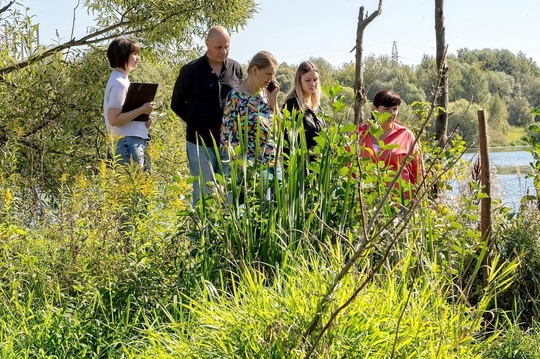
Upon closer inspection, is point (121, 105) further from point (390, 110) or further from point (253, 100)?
point (390, 110)

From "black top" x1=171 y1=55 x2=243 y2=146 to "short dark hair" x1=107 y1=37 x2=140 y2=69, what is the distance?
451 millimetres

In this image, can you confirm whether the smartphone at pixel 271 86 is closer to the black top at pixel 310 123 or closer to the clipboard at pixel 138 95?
the black top at pixel 310 123

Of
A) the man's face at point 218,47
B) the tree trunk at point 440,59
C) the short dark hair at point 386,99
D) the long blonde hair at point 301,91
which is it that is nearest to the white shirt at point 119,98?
the man's face at point 218,47

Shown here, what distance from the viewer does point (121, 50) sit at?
18.7ft

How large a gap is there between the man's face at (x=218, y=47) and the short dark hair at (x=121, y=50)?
0.55 meters

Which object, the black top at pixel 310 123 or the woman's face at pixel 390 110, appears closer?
the black top at pixel 310 123

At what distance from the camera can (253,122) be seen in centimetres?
499

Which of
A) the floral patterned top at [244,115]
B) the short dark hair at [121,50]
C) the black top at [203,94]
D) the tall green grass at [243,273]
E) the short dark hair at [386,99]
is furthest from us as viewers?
the black top at [203,94]

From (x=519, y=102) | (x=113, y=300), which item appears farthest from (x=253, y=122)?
(x=519, y=102)

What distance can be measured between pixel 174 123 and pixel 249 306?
7499 millimetres

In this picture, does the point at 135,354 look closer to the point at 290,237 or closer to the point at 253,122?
the point at 290,237

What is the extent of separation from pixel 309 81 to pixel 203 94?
3.32ft

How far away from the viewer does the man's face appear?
5.86 meters

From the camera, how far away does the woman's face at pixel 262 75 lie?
5.02 meters
